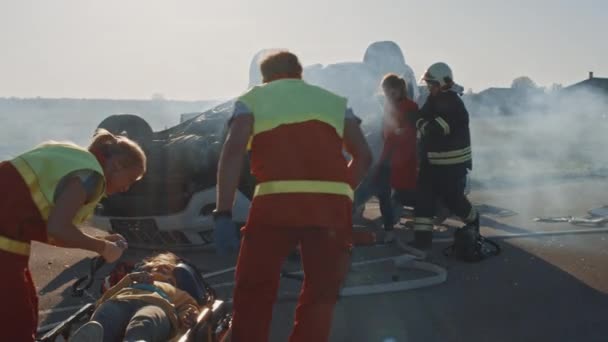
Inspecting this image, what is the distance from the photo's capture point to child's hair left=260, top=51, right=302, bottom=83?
3.90m

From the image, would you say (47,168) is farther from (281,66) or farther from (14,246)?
(281,66)

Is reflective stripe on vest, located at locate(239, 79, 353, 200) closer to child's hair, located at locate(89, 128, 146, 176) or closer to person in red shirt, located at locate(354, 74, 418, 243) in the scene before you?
child's hair, located at locate(89, 128, 146, 176)

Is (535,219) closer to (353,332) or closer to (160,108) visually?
(353,332)

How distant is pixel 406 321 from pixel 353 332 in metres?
0.46

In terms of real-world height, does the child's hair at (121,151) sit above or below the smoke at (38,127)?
below

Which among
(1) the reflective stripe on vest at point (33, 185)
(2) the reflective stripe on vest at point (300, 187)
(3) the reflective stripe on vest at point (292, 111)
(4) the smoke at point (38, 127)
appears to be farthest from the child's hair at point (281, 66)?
(4) the smoke at point (38, 127)

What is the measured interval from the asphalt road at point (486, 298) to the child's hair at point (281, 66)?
186cm

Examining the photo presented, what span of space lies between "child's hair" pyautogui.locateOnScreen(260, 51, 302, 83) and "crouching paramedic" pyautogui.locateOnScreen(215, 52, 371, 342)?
5.9 inches

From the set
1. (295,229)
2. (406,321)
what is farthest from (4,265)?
(406,321)

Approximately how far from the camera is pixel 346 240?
12.4 feet

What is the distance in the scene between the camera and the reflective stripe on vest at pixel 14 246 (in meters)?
3.23

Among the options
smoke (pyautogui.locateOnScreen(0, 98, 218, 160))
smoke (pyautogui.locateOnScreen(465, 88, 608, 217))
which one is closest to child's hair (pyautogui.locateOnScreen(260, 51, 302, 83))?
smoke (pyautogui.locateOnScreen(465, 88, 608, 217))

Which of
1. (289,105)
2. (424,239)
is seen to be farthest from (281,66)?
(424,239)

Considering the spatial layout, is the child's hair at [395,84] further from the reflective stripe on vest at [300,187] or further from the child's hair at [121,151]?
the child's hair at [121,151]
